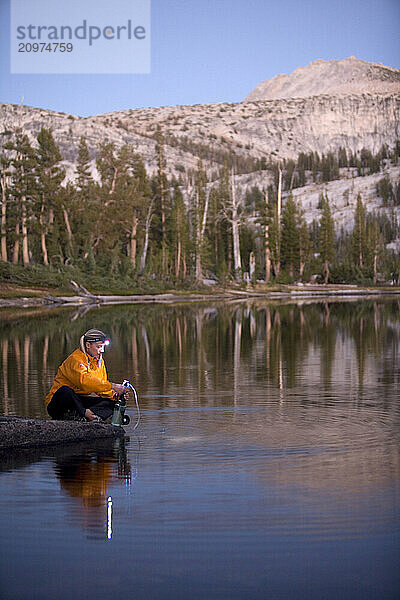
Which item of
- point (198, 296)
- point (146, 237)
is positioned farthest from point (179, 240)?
point (198, 296)

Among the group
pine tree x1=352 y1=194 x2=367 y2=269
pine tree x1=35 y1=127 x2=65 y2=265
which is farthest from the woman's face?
pine tree x1=352 y1=194 x2=367 y2=269

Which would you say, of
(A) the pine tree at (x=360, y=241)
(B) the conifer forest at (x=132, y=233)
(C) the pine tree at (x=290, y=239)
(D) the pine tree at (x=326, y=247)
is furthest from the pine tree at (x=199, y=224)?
(A) the pine tree at (x=360, y=241)

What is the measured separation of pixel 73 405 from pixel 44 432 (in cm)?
60

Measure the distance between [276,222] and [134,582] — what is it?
238ft

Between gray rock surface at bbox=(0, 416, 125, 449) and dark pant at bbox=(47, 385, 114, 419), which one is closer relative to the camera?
gray rock surface at bbox=(0, 416, 125, 449)

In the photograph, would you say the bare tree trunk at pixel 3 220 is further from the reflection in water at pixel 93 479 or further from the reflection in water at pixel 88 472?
Answer: the reflection in water at pixel 93 479

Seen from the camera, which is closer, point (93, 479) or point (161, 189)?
point (93, 479)

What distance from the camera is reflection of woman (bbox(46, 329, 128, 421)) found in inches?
376

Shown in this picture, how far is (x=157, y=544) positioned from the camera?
19.2 feet

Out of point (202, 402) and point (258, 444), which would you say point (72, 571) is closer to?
point (258, 444)

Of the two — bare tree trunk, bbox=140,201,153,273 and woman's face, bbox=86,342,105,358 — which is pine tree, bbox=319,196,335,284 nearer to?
bare tree trunk, bbox=140,201,153,273

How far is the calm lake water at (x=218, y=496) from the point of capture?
17.3ft

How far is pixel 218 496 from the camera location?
23.1 feet

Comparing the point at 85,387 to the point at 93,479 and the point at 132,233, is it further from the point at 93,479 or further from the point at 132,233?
the point at 132,233
